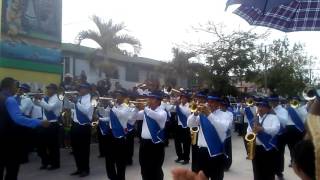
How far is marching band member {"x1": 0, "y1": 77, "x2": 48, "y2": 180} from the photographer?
7016mm

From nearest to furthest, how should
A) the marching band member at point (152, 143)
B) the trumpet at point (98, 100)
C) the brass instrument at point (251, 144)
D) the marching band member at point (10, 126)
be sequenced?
the marching band member at point (10, 126) < the brass instrument at point (251, 144) < the marching band member at point (152, 143) < the trumpet at point (98, 100)

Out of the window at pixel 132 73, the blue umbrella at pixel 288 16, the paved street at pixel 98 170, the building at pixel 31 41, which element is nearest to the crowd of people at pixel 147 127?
the paved street at pixel 98 170

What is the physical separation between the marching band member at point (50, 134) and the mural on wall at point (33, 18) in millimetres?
3581

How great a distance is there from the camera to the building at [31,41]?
13547mm

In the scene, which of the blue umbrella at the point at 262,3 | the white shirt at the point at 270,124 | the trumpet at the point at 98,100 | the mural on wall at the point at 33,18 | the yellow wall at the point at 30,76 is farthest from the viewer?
the yellow wall at the point at 30,76

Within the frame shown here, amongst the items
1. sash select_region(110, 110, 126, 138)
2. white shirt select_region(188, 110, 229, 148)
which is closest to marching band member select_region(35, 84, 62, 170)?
sash select_region(110, 110, 126, 138)

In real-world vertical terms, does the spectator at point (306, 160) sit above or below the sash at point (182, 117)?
above

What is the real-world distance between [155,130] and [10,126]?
7.57ft

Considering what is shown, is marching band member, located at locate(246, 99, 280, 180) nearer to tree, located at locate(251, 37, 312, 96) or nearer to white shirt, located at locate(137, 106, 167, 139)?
white shirt, located at locate(137, 106, 167, 139)

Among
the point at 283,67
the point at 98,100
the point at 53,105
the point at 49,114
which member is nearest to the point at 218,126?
the point at 98,100

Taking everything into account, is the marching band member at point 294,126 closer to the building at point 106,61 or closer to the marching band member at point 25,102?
the marching band member at point 25,102

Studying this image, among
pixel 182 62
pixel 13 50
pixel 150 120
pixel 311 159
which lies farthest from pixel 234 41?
pixel 311 159

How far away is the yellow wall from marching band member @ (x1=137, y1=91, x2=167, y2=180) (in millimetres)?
7108

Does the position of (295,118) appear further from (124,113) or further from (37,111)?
(37,111)
